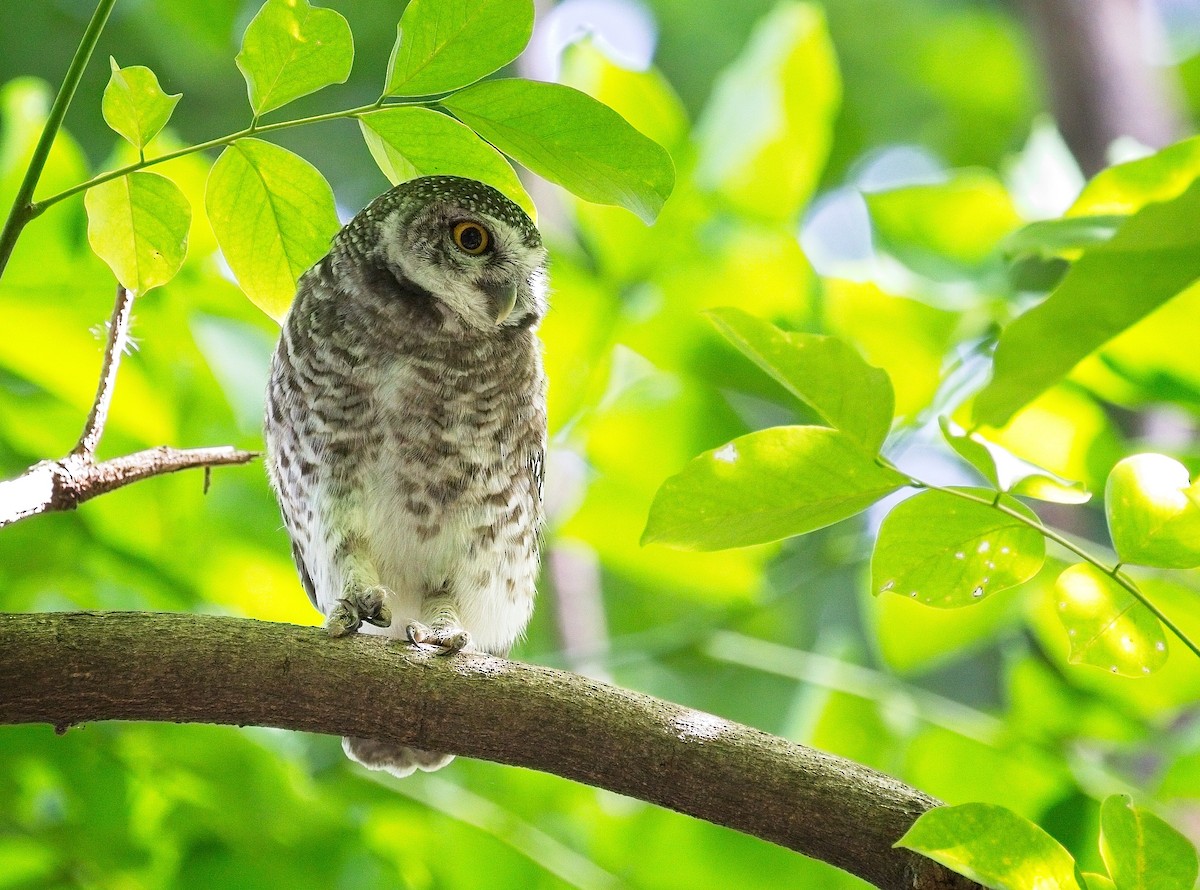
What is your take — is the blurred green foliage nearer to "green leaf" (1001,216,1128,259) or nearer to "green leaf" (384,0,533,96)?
"green leaf" (1001,216,1128,259)

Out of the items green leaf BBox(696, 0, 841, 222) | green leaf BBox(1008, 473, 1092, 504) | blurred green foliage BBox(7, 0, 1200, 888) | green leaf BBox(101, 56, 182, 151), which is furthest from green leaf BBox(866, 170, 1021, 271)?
green leaf BBox(101, 56, 182, 151)

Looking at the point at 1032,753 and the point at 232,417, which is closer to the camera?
the point at 1032,753

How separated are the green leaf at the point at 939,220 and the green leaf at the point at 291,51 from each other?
3.14 ft

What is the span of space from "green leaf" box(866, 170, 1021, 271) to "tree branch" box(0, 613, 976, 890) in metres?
0.90

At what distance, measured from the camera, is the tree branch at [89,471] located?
92 cm

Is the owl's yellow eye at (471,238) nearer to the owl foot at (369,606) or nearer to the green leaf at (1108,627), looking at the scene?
the owl foot at (369,606)

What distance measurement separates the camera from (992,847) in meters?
0.78

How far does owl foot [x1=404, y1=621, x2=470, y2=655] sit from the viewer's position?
1086 millimetres

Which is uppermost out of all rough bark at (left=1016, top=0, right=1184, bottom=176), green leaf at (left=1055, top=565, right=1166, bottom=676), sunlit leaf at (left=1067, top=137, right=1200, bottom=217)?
rough bark at (left=1016, top=0, right=1184, bottom=176)

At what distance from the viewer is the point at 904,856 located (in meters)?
0.92

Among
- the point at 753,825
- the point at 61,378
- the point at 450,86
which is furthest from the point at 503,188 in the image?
the point at 61,378

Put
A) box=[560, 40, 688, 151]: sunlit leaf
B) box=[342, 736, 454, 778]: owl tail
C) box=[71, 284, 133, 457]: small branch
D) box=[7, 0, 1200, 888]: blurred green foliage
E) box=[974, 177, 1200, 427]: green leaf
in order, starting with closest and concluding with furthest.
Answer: box=[974, 177, 1200, 427]: green leaf, box=[71, 284, 133, 457]: small branch, box=[7, 0, 1200, 888]: blurred green foliage, box=[342, 736, 454, 778]: owl tail, box=[560, 40, 688, 151]: sunlit leaf

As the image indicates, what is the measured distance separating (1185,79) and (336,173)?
2515mm

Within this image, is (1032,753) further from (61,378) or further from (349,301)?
(61,378)
